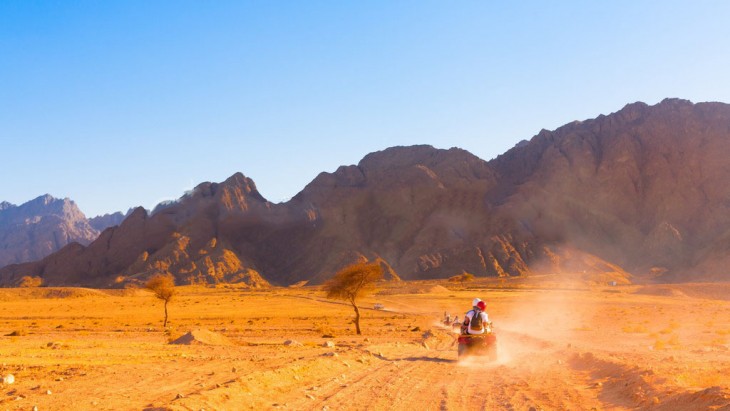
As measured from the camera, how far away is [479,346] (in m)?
20.2

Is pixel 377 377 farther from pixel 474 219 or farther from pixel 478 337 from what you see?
pixel 474 219

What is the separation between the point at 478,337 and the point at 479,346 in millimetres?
289

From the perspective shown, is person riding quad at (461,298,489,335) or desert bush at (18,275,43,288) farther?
desert bush at (18,275,43,288)

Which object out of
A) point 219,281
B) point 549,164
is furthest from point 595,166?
point 219,281

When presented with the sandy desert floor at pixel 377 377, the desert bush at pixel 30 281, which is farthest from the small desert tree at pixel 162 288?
the desert bush at pixel 30 281

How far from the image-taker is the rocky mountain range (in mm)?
148875

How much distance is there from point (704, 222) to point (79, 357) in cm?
15739

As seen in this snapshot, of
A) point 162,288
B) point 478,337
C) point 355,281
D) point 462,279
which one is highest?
point 355,281

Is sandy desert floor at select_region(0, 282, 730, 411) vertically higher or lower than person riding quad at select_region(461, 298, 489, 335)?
lower

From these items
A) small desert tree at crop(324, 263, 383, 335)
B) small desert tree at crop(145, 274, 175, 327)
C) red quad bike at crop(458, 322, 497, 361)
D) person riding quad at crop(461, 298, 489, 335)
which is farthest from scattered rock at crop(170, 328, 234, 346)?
small desert tree at crop(145, 274, 175, 327)

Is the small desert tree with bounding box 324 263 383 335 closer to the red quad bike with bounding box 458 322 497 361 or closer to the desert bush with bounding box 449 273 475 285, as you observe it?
the red quad bike with bounding box 458 322 497 361

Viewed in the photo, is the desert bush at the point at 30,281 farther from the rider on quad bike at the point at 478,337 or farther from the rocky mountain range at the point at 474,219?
the rider on quad bike at the point at 478,337

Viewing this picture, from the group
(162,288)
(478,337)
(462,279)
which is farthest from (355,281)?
(462,279)

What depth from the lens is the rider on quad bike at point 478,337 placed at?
794 inches
